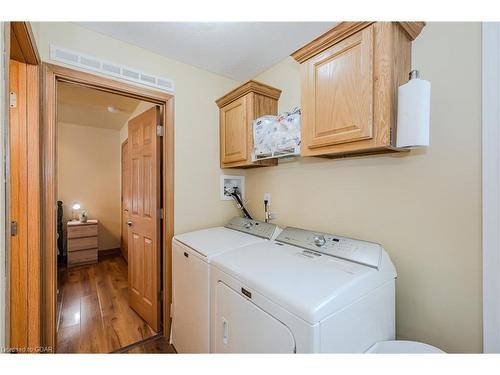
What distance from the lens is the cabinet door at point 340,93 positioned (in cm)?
111

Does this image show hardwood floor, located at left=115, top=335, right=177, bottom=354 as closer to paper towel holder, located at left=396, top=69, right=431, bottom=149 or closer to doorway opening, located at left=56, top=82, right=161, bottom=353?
doorway opening, located at left=56, top=82, right=161, bottom=353

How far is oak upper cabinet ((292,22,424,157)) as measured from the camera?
1062 mm

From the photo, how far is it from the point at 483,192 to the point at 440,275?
46 cm

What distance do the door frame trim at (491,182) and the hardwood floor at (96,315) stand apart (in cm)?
232

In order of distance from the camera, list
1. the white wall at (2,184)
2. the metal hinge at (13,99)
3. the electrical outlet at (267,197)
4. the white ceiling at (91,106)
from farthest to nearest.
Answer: the white ceiling at (91,106), the electrical outlet at (267,197), the metal hinge at (13,99), the white wall at (2,184)

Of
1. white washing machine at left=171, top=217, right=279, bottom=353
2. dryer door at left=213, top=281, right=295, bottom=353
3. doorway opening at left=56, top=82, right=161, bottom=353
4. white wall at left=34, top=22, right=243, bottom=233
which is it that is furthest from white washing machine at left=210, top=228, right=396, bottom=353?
doorway opening at left=56, top=82, right=161, bottom=353

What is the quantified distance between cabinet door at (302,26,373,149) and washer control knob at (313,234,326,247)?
0.57 meters

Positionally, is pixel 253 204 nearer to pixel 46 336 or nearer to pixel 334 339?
pixel 334 339

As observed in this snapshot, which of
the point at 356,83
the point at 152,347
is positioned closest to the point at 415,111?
the point at 356,83

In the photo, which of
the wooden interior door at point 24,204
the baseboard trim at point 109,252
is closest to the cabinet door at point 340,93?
the wooden interior door at point 24,204

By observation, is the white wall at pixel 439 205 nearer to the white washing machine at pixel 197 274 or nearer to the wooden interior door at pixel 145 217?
the white washing machine at pixel 197 274
